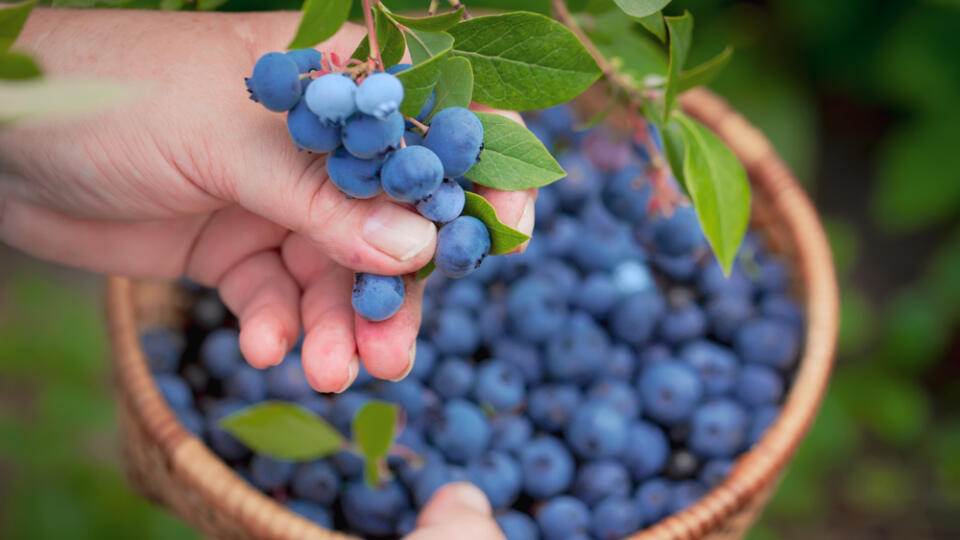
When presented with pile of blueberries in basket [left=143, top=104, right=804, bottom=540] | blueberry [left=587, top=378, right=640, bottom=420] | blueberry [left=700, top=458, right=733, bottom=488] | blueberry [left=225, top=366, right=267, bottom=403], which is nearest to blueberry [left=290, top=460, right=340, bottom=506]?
pile of blueberries in basket [left=143, top=104, right=804, bottom=540]

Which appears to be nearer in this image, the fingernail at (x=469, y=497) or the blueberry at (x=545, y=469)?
the fingernail at (x=469, y=497)

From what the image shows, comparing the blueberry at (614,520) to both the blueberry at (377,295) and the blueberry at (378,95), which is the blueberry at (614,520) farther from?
the blueberry at (378,95)

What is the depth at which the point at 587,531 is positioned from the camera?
3.01 feet

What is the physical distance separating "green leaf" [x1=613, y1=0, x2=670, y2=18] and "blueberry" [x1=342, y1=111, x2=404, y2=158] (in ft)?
0.54

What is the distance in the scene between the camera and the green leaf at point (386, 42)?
50 centimetres

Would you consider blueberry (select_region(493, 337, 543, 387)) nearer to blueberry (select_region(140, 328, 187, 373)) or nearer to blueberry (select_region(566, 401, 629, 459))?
blueberry (select_region(566, 401, 629, 459))

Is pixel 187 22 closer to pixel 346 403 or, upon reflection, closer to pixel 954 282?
pixel 346 403

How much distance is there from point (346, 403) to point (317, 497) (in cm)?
11

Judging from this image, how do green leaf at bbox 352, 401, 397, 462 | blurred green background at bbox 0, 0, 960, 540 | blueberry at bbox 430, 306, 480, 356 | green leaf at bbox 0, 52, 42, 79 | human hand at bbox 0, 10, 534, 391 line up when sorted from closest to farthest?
green leaf at bbox 0, 52, 42, 79, human hand at bbox 0, 10, 534, 391, green leaf at bbox 352, 401, 397, 462, blueberry at bbox 430, 306, 480, 356, blurred green background at bbox 0, 0, 960, 540

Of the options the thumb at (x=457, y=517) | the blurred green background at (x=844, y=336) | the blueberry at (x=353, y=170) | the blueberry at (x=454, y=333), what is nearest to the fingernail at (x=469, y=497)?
the thumb at (x=457, y=517)

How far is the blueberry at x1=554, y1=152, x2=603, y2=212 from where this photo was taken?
1123 millimetres

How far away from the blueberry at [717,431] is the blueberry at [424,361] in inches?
13.2

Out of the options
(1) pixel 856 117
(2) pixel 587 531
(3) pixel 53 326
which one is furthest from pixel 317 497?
(1) pixel 856 117

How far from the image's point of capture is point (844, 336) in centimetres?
147
